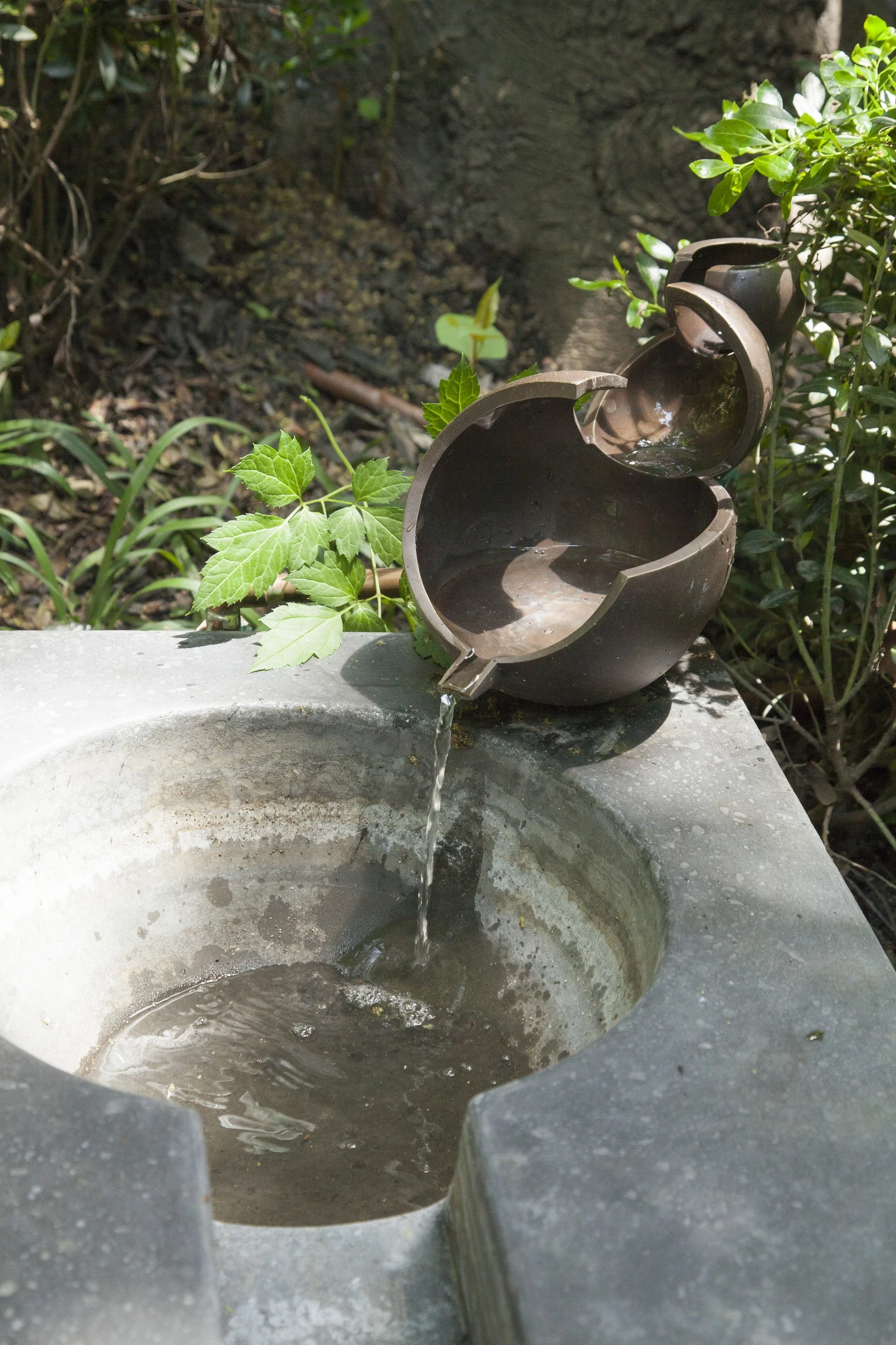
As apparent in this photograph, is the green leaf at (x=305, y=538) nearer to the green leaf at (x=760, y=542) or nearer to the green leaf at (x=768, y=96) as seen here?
the green leaf at (x=760, y=542)

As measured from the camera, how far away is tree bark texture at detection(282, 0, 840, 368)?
415cm

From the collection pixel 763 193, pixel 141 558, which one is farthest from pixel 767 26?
pixel 141 558

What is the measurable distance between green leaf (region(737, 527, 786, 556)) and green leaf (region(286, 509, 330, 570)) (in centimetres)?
85

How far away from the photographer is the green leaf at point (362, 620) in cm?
234

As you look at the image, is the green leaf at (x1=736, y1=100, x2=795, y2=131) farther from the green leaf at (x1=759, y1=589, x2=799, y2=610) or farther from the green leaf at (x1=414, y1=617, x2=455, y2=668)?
the green leaf at (x1=414, y1=617, x2=455, y2=668)

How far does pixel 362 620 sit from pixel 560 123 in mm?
3065

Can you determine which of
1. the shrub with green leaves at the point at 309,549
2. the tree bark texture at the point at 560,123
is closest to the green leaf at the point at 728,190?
the shrub with green leaves at the point at 309,549

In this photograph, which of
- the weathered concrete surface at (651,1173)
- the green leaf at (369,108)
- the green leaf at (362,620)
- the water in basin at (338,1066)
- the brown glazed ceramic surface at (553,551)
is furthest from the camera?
the green leaf at (369,108)

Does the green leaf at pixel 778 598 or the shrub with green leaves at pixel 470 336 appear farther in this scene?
the shrub with green leaves at pixel 470 336

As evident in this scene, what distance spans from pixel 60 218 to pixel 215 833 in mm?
3120

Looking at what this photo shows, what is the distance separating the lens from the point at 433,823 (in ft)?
6.68

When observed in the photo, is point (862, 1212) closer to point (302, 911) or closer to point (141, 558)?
point (302, 911)

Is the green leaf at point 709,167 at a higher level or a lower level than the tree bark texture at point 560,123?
higher

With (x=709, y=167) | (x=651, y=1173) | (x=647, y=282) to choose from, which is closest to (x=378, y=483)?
(x=647, y=282)
